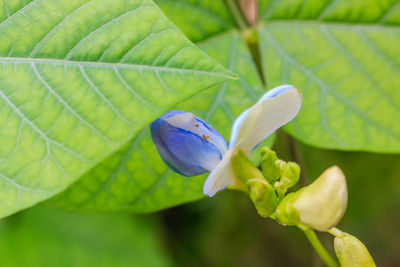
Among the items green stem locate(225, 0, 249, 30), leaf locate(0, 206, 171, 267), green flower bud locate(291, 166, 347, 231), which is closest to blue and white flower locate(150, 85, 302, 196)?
green flower bud locate(291, 166, 347, 231)

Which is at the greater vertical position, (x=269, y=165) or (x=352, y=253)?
(x=269, y=165)

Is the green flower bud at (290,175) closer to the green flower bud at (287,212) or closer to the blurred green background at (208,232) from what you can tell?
the green flower bud at (287,212)

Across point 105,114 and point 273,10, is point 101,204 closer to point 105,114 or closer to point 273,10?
point 105,114

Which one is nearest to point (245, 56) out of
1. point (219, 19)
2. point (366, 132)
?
point (219, 19)

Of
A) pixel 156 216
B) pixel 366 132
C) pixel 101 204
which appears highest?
pixel 101 204

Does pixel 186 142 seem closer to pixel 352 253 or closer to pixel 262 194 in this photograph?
pixel 262 194

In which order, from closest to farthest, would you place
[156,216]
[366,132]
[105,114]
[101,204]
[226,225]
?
[105,114] → [101,204] → [366,132] → [156,216] → [226,225]

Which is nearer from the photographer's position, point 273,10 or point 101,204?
point 101,204

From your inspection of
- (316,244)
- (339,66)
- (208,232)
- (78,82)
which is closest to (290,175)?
(316,244)
